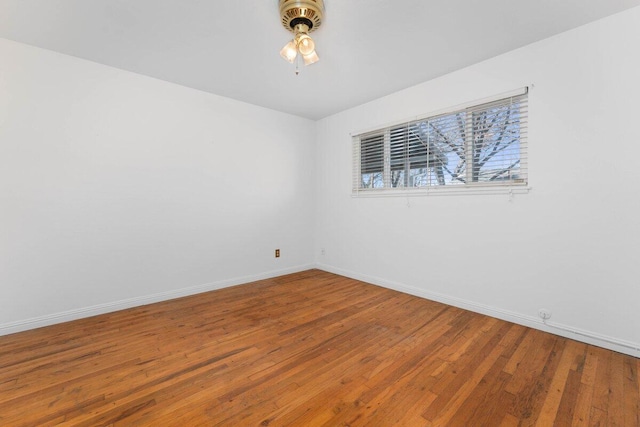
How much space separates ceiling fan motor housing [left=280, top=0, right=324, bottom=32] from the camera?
1.70m

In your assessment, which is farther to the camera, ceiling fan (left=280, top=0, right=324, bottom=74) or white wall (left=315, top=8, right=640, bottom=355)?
white wall (left=315, top=8, right=640, bottom=355)

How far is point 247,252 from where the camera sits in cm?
370

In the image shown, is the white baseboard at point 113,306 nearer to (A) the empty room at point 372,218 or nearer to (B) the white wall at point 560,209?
(A) the empty room at point 372,218

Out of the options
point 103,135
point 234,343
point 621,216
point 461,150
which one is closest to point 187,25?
point 103,135

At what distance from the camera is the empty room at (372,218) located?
5.25 feet

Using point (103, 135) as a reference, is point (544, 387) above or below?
below

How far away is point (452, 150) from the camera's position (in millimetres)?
2846

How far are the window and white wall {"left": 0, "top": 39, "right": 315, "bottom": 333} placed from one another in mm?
1527

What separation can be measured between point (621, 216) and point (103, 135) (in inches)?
176

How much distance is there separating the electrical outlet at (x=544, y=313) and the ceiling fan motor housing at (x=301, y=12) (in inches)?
A: 115

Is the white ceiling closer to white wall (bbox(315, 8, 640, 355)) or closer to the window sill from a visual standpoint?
white wall (bbox(315, 8, 640, 355))

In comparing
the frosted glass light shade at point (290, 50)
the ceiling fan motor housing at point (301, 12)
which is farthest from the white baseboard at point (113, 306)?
the ceiling fan motor housing at point (301, 12)

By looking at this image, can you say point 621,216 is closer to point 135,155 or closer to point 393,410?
point 393,410

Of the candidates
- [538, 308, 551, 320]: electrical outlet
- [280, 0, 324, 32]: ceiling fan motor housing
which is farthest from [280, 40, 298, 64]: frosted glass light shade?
[538, 308, 551, 320]: electrical outlet
